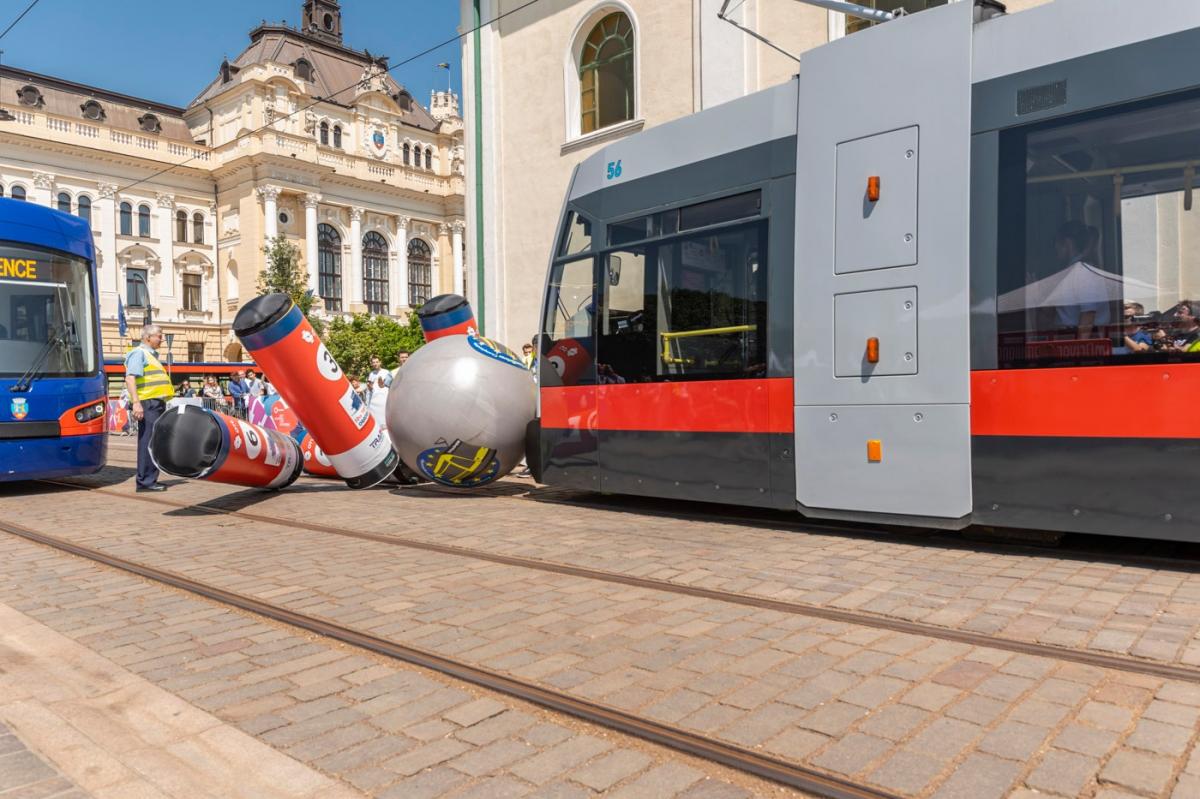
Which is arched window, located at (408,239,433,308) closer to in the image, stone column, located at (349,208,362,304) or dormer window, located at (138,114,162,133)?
stone column, located at (349,208,362,304)

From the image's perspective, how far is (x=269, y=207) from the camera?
199 feet

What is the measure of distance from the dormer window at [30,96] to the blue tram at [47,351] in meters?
55.7

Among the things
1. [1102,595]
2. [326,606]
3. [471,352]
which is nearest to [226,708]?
[326,606]

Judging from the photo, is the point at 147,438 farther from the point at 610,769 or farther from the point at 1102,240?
the point at 1102,240

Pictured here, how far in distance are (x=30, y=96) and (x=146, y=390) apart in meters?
57.9

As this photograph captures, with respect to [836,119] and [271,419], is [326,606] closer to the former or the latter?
[836,119]

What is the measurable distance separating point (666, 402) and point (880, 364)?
196 centimetres

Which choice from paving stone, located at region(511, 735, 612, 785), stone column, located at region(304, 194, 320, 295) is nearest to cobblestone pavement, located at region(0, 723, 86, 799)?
paving stone, located at region(511, 735, 612, 785)

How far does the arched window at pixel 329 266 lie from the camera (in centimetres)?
6575

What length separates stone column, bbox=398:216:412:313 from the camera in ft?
232

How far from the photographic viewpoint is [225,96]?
62.4 meters

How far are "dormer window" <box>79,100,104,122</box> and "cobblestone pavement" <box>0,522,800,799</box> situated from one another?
64760 millimetres

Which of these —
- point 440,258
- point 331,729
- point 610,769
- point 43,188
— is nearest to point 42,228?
point 331,729

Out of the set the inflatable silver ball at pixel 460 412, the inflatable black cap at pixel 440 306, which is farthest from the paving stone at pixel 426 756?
the inflatable black cap at pixel 440 306
